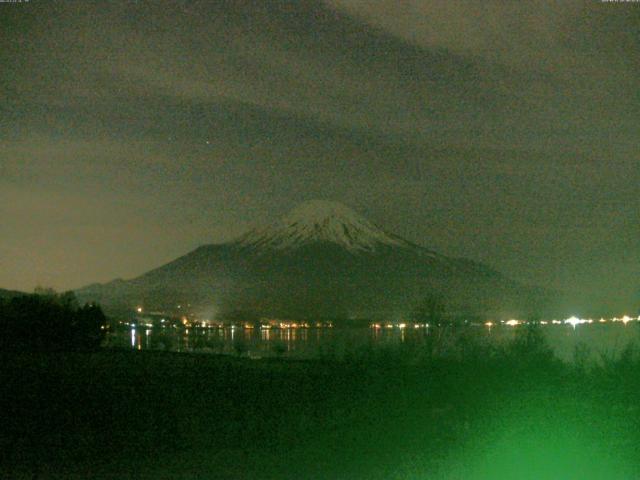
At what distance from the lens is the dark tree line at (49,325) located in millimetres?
37031

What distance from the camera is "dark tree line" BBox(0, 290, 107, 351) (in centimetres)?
3703

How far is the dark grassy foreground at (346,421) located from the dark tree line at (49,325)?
14783mm

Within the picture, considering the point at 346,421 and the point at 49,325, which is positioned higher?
the point at 49,325

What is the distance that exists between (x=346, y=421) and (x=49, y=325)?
2482 centimetres

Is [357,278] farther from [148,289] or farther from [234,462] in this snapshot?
[234,462]

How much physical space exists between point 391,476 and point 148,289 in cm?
14507

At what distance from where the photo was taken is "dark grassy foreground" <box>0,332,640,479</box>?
11969mm

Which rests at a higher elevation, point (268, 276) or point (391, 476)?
point (268, 276)

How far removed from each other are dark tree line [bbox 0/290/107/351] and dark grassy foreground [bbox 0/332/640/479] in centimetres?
1478

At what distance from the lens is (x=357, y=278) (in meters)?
138

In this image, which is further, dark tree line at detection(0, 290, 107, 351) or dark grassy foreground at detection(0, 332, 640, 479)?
dark tree line at detection(0, 290, 107, 351)

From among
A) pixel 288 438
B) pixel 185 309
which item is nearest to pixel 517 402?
pixel 288 438

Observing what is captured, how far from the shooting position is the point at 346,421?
1539 cm

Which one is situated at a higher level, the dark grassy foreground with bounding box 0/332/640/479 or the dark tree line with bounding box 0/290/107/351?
the dark tree line with bounding box 0/290/107/351
